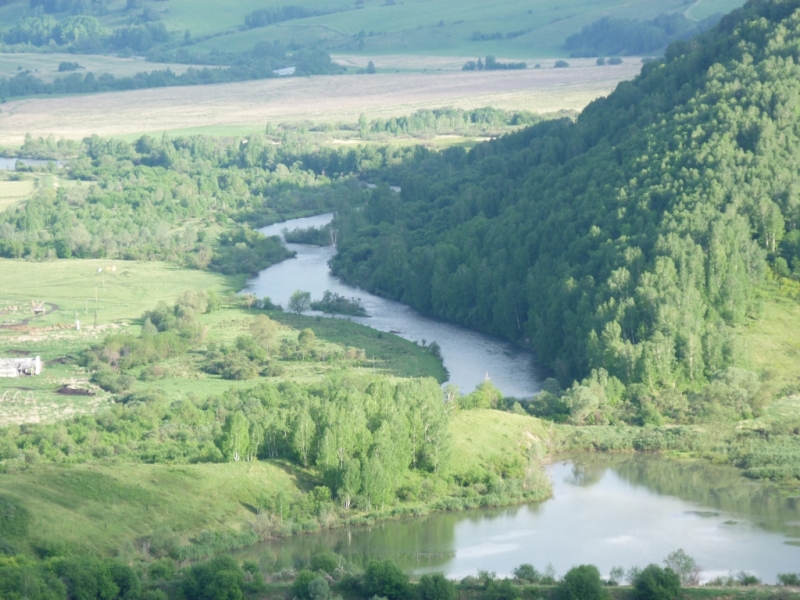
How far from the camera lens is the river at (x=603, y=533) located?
50.3 metres

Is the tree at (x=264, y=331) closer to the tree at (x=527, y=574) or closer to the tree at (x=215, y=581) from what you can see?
the tree at (x=215, y=581)

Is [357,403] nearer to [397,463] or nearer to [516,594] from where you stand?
[397,463]

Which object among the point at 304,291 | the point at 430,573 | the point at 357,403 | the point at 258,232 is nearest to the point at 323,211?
the point at 258,232

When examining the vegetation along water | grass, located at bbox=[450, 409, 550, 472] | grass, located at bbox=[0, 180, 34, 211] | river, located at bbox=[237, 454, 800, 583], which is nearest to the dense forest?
the vegetation along water

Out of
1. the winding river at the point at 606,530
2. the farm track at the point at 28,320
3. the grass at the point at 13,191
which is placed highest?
the grass at the point at 13,191

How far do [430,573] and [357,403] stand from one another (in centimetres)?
1064

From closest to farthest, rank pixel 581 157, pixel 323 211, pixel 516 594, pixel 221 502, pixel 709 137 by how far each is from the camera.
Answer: pixel 516 594 → pixel 221 502 → pixel 709 137 → pixel 581 157 → pixel 323 211

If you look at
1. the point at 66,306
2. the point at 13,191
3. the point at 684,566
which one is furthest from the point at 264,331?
the point at 13,191

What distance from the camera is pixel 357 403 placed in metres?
58.3

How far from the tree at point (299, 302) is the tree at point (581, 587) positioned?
43.8m

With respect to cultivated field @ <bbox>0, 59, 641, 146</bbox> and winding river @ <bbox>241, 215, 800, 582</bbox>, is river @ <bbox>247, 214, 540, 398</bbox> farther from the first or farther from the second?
cultivated field @ <bbox>0, 59, 641, 146</bbox>

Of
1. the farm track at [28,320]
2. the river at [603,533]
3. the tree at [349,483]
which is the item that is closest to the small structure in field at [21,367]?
the farm track at [28,320]

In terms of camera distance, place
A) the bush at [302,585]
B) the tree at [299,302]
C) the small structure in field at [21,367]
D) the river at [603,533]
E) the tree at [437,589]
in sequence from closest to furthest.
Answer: the tree at [437,589], the bush at [302,585], the river at [603,533], the small structure in field at [21,367], the tree at [299,302]

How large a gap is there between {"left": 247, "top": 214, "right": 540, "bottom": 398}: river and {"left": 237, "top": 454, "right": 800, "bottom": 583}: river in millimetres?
12096
